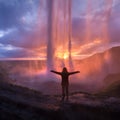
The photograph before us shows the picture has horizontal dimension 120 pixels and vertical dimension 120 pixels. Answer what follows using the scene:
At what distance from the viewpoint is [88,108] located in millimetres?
18312

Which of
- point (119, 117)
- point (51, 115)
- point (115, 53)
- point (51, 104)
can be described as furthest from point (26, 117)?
point (115, 53)

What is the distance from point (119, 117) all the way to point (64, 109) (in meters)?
3.61

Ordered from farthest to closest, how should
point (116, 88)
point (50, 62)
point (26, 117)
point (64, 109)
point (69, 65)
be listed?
point (69, 65)
point (50, 62)
point (116, 88)
point (64, 109)
point (26, 117)

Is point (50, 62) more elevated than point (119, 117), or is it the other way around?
point (50, 62)

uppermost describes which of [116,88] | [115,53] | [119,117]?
[115,53]

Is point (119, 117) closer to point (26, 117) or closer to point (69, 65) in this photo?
point (26, 117)

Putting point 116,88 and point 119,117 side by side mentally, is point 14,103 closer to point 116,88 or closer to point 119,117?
point 119,117

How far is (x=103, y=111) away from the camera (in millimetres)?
18062

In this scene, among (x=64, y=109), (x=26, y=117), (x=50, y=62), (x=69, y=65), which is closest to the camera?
(x=26, y=117)

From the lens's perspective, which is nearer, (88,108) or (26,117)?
(26,117)

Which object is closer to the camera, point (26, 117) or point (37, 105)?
point (26, 117)

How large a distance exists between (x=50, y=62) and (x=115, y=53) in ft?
133

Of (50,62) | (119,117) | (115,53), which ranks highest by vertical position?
(115,53)

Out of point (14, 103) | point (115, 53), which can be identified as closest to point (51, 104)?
point (14, 103)
